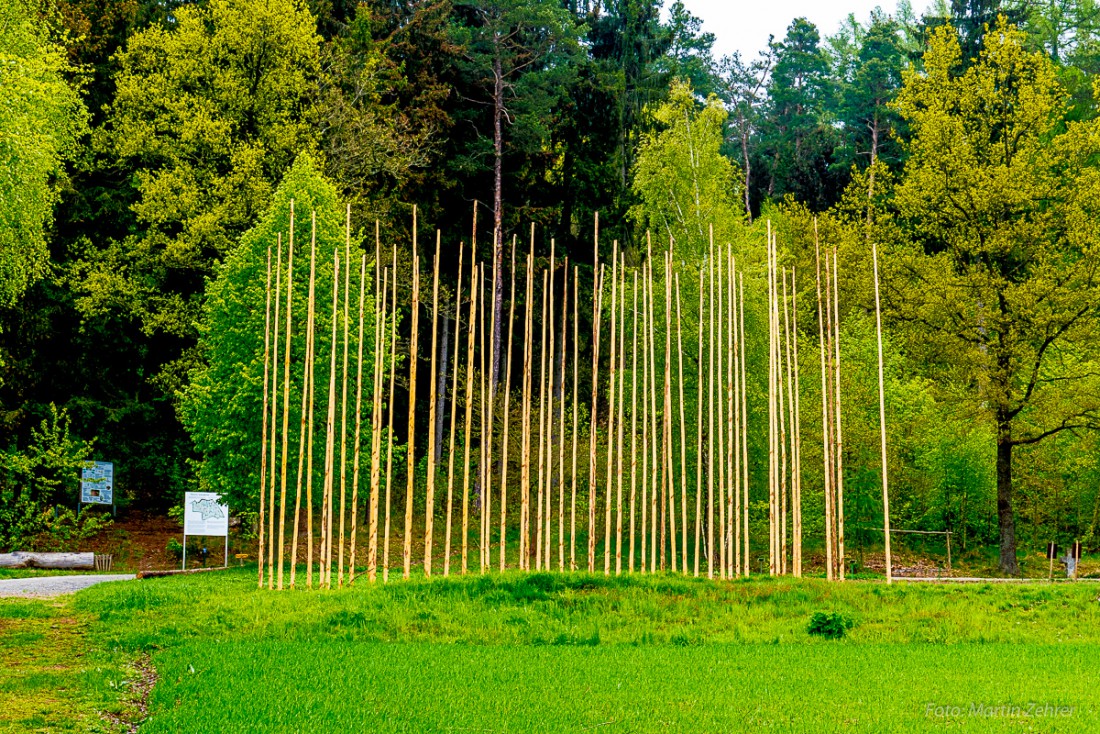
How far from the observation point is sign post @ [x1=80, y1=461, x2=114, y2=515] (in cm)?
2728

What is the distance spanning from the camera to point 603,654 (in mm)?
13094

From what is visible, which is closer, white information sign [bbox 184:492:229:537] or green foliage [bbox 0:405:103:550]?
white information sign [bbox 184:492:229:537]

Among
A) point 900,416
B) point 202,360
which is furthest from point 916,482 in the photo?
point 202,360

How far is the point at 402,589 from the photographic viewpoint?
15750mm

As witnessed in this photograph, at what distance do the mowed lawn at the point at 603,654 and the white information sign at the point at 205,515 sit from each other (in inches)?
176

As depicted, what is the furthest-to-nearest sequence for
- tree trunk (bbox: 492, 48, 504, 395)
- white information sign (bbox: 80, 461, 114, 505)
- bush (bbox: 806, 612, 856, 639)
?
tree trunk (bbox: 492, 48, 504, 395) → white information sign (bbox: 80, 461, 114, 505) → bush (bbox: 806, 612, 856, 639)

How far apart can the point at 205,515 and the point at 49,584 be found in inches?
161

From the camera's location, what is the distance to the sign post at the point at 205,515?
23984mm

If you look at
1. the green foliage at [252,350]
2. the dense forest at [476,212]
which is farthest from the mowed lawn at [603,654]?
the dense forest at [476,212]

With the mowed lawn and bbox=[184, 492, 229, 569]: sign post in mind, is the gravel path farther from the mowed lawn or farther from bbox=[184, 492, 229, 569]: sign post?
bbox=[184, 492, 229, 569]: sign post

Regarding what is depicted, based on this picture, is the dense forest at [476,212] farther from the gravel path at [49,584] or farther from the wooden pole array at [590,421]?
the gravel path at [49,584]

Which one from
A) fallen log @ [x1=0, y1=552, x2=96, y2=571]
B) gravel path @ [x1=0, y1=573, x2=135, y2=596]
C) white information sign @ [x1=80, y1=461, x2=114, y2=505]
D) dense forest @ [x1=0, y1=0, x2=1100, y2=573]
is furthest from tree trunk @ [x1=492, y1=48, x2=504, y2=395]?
gravel path @ [x1=0, y1=573, x2=135, y2=596]

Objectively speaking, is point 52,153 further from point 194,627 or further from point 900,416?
point 900,416

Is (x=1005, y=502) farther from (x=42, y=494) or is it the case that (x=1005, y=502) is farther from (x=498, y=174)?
(x=42, y=494)
